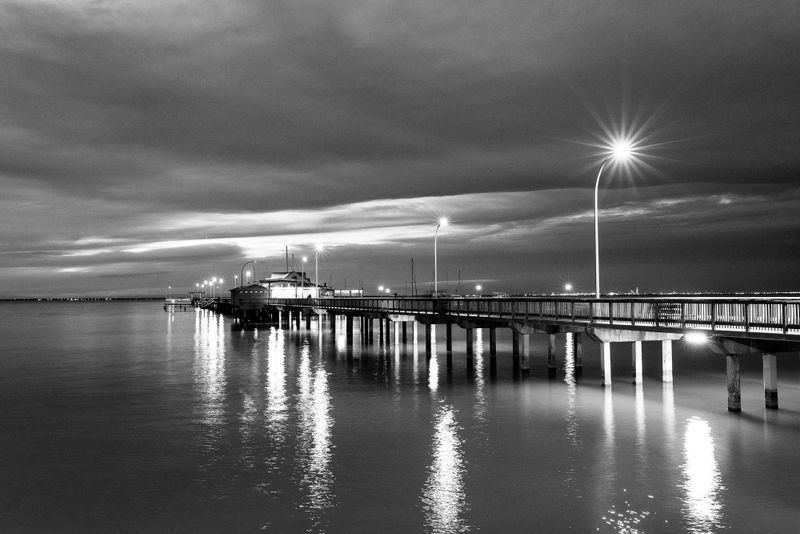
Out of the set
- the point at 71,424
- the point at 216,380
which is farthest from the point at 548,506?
the point at 216,380

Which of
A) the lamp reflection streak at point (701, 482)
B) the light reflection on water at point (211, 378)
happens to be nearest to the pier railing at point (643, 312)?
the lamp reflection streak at point (701, 482)

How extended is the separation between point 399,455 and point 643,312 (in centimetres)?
1810

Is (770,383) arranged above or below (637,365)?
above

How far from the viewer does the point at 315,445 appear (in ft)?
83.4

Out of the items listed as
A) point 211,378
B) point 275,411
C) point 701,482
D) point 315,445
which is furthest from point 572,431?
point 211,378

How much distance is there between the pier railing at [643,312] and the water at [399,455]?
12.2 feet

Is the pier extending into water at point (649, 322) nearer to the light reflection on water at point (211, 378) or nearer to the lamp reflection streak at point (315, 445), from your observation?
the lamp reflection streak at point (315, 445)

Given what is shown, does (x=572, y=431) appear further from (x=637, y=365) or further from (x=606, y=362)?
(x=637, y=365)

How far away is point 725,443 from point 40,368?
50055 millimetres

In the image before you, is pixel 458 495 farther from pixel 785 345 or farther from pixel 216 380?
pixel 216 380

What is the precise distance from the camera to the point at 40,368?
54969mm

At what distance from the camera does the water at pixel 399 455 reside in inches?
685

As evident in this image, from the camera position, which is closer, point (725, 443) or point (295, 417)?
point (725, 443)

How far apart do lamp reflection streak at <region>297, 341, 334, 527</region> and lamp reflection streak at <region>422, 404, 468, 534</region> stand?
273 cm
